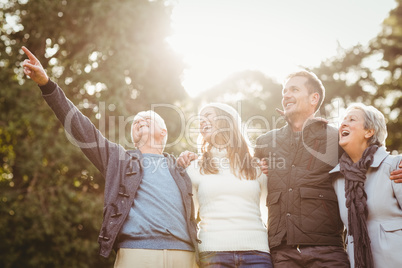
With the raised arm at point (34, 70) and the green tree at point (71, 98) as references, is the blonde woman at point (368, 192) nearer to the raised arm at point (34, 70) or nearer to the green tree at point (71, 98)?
the raised arm at point (34, 70)

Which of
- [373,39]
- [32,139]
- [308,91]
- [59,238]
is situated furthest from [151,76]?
[373,39]

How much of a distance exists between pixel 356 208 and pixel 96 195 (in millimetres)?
7653

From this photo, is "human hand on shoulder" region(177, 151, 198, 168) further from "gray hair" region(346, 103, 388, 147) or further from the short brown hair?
"gray hair" region(346, 103, 388, 147)

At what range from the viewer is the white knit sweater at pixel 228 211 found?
9.31 feet

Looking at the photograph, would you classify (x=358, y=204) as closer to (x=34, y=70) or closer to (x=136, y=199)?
(x=136, y=199)

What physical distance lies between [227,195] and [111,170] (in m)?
0.92

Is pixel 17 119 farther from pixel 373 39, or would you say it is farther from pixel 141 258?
pixel 373 39

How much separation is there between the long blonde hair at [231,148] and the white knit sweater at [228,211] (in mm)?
52

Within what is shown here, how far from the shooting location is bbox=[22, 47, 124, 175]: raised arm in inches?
115

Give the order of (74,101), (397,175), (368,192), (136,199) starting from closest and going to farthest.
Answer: (397,175) < (368,192) < (136,199) < (74,101)

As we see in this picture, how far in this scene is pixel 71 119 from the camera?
300 centimetres

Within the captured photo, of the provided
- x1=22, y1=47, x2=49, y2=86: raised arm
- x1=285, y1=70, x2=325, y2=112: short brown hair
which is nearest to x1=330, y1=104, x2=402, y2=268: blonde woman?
x1=285, y1=70, x2=325, y2=112: short brown hair

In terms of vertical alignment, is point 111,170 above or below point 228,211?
above

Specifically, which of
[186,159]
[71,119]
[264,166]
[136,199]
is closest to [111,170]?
[136,199]
